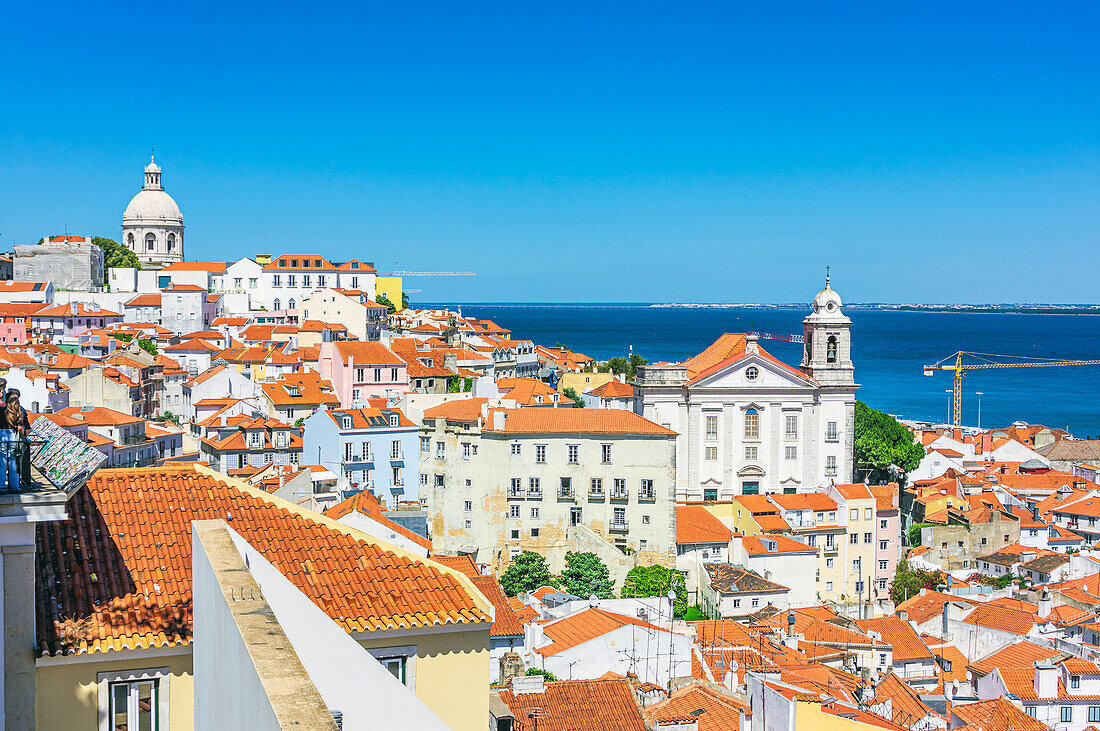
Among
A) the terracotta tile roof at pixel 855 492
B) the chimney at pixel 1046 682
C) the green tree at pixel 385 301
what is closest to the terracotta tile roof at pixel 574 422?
the terracotta tile roof at pixel 855 492

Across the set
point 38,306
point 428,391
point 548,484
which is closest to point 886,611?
point 548,484

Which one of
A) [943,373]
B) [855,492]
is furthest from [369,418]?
[943,373]

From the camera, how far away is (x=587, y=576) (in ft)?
93.0

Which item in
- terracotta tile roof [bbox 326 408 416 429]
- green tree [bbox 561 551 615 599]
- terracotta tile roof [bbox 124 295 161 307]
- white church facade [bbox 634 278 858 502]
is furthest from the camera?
terracotta tile roof [bbox 124 295 161 307]

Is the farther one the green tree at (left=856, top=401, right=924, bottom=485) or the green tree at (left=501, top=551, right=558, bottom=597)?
the green tree at (left=856, top=401, right=924, bottom=485)

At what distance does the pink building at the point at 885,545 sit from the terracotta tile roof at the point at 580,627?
14056 millimetres

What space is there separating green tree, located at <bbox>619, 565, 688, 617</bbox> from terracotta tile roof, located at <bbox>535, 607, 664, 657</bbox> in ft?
25.1

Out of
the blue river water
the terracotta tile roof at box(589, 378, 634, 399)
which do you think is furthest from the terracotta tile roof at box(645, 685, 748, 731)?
the blue river water

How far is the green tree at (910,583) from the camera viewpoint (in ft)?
102

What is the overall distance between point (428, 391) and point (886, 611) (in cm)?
2229

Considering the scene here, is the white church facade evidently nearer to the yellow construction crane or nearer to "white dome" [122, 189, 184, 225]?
"white dome" [122, 189, 184, 225]

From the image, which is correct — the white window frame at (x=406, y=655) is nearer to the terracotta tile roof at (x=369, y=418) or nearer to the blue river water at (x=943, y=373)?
the terracotta tile roof at (x=369, y=418)

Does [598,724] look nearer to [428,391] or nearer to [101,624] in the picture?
[101,624]

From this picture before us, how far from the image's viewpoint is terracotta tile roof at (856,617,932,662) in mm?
20844
